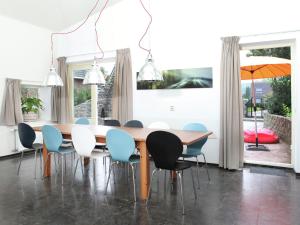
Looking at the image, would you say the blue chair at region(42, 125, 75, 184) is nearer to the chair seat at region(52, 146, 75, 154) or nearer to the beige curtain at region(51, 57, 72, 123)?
the chair seat at region(52, 146, 75, 154)

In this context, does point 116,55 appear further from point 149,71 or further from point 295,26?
point 295,26

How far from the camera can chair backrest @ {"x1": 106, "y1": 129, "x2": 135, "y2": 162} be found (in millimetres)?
3066

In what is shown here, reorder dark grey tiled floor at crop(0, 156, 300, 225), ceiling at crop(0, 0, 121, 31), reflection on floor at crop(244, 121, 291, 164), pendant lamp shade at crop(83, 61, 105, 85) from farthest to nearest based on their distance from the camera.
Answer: ceiling at crop(0, 0, 121, 31)
reflection on floor at crop(244, 121, 291, 164)
pendant lamp shade at crop(83, 61, 105, 85)
dark grey tiled floor at crop(0, 156, 300, 225)

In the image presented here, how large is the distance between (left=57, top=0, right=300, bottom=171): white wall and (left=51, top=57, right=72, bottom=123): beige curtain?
59.2 inches

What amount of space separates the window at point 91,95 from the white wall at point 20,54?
80cm

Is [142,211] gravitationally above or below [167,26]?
below

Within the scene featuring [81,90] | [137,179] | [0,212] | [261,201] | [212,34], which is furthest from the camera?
[81,90]

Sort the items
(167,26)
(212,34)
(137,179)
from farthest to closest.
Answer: (167,26)
(212,34)
(137,179)

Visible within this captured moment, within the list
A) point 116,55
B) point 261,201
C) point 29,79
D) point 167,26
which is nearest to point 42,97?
point 29,79

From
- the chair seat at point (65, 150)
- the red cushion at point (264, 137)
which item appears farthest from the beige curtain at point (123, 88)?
the red cushion at point (264, 137)

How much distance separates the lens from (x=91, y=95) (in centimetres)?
A: 637

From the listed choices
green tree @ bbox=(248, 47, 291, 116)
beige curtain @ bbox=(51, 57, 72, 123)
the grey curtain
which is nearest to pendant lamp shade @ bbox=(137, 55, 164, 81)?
the grey curtain

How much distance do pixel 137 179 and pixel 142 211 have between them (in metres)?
1.14

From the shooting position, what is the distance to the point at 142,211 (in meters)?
2.81
